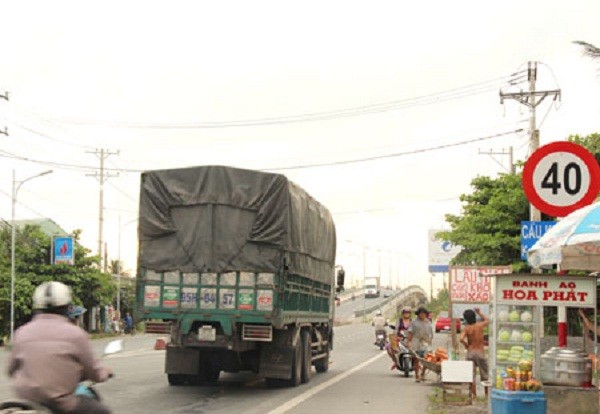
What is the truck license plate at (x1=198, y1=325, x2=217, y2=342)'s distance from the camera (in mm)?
16203

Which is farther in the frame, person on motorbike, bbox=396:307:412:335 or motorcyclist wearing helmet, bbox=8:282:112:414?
person on motorbike, bbox=396:307:412:335

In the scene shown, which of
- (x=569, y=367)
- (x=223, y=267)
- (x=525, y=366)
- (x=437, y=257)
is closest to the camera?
(x=525, y=366)

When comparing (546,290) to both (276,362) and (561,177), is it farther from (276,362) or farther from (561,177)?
(276,362)

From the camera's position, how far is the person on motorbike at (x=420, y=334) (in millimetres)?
21516

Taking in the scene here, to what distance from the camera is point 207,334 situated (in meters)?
16.3

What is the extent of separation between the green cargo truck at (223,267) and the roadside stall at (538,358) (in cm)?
565

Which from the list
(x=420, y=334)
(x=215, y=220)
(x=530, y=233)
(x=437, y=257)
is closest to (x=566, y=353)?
(x=530, y=233)

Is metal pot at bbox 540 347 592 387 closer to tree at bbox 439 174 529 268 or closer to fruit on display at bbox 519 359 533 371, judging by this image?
fruit on display at bbox 519 359 533 371

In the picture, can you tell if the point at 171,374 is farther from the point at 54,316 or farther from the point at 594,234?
the point at 54,316

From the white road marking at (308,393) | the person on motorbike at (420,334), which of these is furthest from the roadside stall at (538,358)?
the person on motorbike at (420,334)

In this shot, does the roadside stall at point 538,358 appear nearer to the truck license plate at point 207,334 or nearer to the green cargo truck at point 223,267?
the green cargo truck at point 223,267

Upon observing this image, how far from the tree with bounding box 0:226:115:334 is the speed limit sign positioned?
41.5 meters

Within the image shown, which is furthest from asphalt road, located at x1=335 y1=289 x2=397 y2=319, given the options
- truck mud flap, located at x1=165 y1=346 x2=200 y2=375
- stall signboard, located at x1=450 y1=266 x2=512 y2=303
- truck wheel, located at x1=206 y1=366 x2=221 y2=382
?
truck mud flap, located at x1=165 y1=346 x2=200 y2=375

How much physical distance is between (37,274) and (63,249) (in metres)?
2.01
